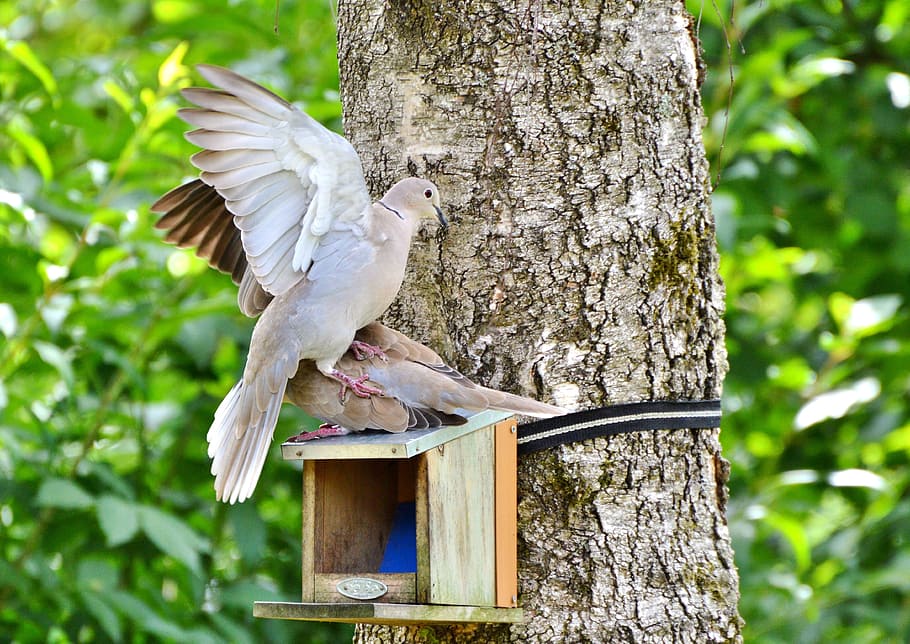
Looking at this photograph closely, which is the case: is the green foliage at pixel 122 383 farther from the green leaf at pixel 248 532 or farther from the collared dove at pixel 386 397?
the collared dove at pixel 386 397

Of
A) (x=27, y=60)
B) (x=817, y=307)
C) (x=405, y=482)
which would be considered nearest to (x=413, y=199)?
(x=405, y=482)

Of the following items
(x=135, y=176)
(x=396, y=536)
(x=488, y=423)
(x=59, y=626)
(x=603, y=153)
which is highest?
(x=135, y=176)

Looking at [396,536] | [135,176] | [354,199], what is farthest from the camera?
[135,176]

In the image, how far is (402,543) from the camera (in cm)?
223

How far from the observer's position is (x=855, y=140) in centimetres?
511

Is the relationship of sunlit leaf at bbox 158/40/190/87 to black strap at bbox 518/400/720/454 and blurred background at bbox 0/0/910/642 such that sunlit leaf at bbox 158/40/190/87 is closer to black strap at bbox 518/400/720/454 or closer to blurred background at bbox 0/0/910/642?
blurred background at bbox 0/0/910/642

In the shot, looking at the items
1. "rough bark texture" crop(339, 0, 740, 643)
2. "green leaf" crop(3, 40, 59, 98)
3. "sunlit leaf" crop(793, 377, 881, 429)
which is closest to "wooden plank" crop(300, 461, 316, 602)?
"rough bark texture" crop(339, 0, 740, 643)

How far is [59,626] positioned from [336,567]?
1685mm

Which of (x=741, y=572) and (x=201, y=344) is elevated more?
(x=201, y=344)

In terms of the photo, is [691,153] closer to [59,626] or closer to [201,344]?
[201,344]

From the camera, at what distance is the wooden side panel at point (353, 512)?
213 cm

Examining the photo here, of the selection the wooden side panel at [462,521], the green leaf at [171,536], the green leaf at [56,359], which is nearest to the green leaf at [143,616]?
the green leaf at [171,536]

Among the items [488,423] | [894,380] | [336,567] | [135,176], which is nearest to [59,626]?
[135,176]

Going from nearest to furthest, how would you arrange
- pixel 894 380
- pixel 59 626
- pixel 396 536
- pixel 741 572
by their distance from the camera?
pixel 396 536 → pixel 59 626 → pixel 741 572 → pixel 894 380
